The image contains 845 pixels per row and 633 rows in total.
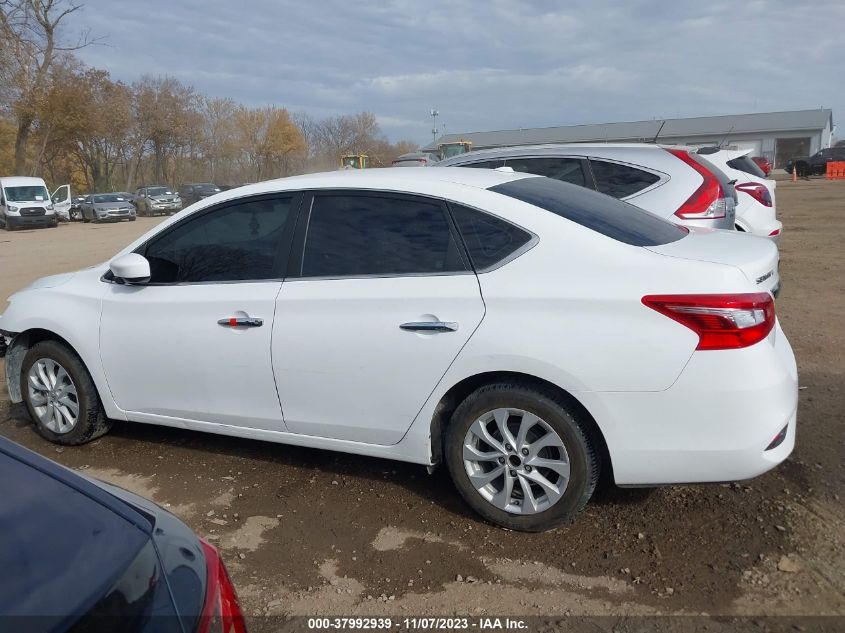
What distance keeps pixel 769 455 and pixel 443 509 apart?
5.16 feet

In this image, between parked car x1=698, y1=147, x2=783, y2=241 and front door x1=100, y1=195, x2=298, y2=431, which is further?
parked car x1=698, y1=147, x2=783, y2=241

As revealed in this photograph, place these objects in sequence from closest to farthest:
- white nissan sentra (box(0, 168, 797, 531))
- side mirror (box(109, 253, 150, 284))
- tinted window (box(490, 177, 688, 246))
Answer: white nissan sentra (box(0, 168, 797, 531)) < tinted window (box(490, 177, 688, 246)) < side mirror (box(109, 253, 150, 284))

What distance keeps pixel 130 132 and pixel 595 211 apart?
51.9m

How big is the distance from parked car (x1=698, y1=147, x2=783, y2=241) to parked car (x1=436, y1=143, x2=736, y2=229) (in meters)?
1.62

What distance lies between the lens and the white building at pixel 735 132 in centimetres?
6538

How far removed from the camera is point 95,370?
4.38m

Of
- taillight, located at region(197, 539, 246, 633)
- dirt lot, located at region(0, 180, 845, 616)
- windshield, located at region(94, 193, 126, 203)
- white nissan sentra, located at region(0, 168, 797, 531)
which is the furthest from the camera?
windshield, located at region(94, 193, 126, 203)

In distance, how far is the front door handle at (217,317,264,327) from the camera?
377 centimetres

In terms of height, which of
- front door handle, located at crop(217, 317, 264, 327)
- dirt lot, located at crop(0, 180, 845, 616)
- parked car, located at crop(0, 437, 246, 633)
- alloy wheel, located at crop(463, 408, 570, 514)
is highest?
front door handle, located at crop(217, 317, 264, 327)

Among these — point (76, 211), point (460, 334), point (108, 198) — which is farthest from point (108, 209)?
point (460, 334)

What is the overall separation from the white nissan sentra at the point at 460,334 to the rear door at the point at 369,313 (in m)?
0.01

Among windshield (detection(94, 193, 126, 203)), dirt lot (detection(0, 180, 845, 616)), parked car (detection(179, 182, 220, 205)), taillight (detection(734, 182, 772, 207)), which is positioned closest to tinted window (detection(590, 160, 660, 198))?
dirt lot (detection(0, 180, 845, 616))

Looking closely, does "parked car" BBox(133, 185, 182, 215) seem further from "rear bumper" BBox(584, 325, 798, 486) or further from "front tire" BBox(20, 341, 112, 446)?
"rear bumper" BBox(584, 325, 798, 486)

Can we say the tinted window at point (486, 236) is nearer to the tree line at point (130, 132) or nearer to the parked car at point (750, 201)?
the parked car at point (750, 201)
